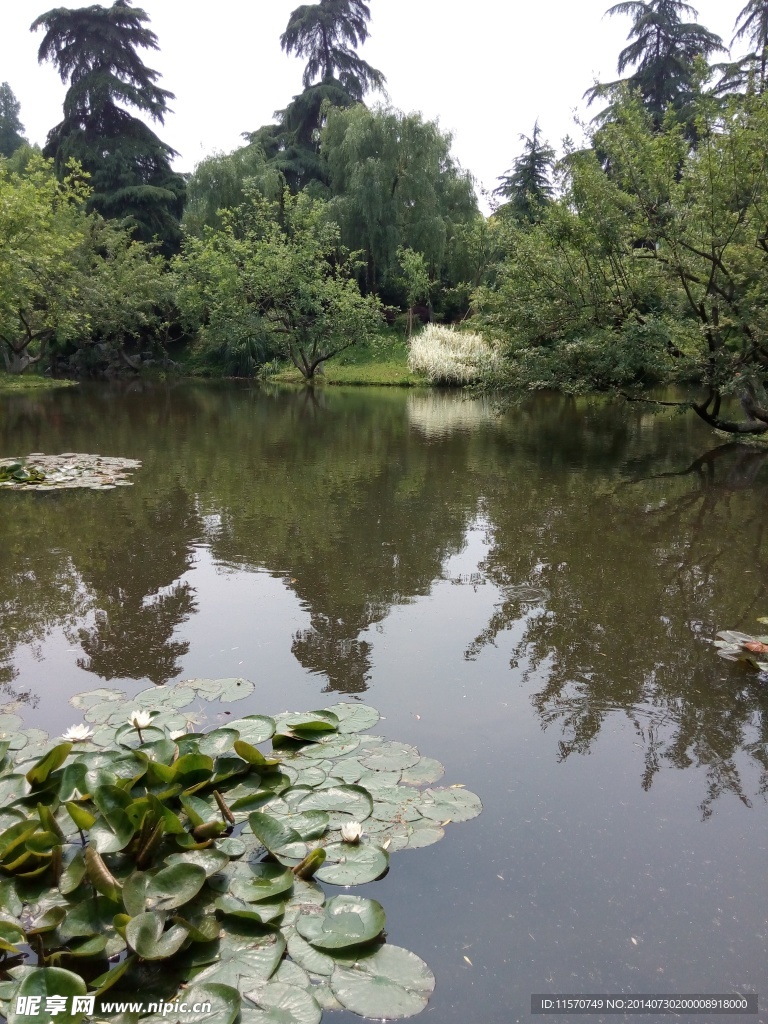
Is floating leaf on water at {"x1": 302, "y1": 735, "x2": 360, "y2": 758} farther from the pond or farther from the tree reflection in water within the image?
the tree reflection in water

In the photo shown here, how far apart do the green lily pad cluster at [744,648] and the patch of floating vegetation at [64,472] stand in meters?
6.15

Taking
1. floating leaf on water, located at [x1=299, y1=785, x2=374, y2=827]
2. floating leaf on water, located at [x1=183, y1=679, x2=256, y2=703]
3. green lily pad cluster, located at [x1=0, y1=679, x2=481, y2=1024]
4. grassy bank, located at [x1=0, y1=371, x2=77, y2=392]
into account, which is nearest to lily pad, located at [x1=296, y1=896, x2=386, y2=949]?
green lily pad cluster, located at [x1=0, y1=679, x2=481, y2=1024]

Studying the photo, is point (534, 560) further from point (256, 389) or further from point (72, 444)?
point (256, 389)

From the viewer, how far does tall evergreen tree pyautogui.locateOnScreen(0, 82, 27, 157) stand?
54750 millimetres

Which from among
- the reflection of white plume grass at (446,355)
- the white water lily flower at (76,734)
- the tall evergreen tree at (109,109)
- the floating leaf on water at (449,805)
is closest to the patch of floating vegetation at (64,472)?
the white water lily flower at (76,734)

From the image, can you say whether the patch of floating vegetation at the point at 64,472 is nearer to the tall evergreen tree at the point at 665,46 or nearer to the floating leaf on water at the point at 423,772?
the floating leaf on water at the point at 423,772

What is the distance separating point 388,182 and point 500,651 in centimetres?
2447

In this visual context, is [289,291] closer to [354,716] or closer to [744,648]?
[744,648]

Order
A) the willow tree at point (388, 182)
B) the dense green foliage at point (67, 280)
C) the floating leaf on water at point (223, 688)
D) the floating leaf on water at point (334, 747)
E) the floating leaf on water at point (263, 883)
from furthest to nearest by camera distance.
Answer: the willow tree at point (388, 182)
the dense green foliage at point (67, 280)
the floating leaf on water at point (223, 688)
the floating leaf on water at point (334, 747)
the floating leaf on water at point (263, 883)

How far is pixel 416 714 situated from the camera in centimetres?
312

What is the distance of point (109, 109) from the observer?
29.5 m

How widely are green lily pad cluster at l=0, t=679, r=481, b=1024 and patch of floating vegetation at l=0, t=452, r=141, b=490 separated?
5.21 meters

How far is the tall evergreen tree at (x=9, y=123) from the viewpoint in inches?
2156

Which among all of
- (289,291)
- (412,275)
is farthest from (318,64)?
(289,291)
